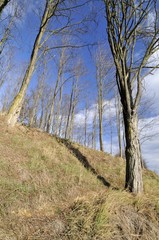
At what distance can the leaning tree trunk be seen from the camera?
18.3ft

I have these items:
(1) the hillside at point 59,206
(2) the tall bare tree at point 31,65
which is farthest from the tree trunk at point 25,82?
(1) the hillside at point 59,206

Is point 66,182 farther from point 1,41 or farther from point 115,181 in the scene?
point 1,41

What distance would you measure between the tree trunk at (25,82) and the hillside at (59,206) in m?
2.07

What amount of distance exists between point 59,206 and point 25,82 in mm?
6190

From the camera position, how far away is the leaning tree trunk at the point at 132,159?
557 cm

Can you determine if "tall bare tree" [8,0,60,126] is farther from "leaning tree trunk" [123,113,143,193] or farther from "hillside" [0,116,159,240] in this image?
"leaning tree trunk" [123,113,143,193]

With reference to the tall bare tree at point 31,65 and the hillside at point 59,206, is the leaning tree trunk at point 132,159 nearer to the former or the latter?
the hillside at point 59,206

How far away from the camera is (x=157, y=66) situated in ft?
23.1

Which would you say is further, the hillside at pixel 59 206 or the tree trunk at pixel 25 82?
the tree trunk at pixel 25 82

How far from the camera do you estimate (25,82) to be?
8.45 metres

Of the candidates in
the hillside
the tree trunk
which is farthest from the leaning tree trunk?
the tree trunk

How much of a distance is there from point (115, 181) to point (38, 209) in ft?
13.1

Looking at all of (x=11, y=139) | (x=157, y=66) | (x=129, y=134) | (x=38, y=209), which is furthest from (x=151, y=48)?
(x=38, y=209)

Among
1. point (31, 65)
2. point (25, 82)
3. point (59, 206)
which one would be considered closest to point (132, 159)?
point (59, 206)
